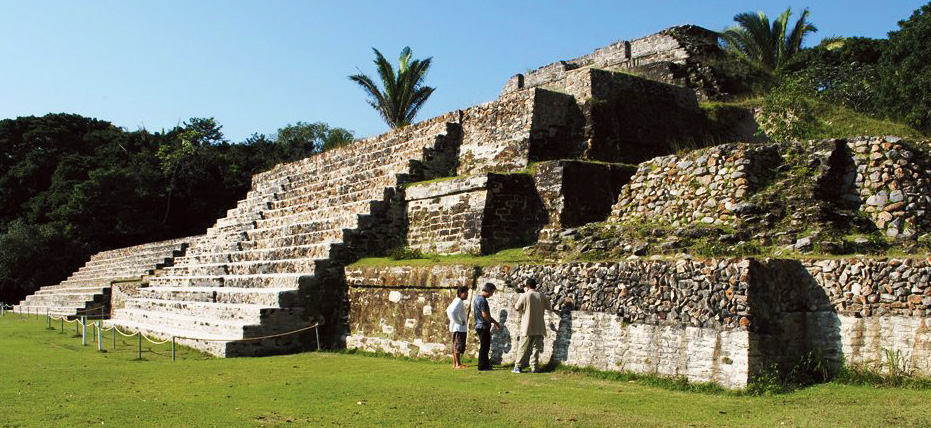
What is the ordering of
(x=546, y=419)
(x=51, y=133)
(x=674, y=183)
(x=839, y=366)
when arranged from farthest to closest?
(x=51, y=133) → (x=674, y=183) → (x=839, y=366) → (x=546, y=419)

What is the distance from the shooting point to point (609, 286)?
29.2 ft

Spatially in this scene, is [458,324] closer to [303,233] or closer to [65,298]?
[303,233]

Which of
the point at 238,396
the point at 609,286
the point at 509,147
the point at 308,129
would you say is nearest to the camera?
the point at 238,396

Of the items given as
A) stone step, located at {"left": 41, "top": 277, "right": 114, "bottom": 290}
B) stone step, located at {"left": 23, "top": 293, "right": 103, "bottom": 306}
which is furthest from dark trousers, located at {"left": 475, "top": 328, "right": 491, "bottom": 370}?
stone step, located at {"left": 41, "top": 277, "right": 114, "bottom": 290}

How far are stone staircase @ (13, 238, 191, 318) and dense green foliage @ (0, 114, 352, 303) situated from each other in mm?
2788

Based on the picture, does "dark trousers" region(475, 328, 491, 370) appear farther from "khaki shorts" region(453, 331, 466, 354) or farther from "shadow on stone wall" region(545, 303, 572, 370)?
"shadow on stone wall" region(545, 303, 572, 370)

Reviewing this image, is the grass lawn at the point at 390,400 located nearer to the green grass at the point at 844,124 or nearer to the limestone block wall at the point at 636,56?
the green grass at the point at 844,124

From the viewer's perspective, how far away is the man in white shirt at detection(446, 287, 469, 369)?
10294 millimetres

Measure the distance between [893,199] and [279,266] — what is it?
32.7ft

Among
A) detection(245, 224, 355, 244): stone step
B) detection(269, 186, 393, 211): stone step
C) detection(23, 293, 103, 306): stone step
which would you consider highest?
detection(269, 186, 393, 211): stone step

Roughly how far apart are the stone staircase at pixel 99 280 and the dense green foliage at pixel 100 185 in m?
2.79

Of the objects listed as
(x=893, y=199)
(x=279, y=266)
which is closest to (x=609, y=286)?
(x=893, y=199)

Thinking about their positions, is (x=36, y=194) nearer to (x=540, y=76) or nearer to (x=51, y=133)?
(x=51, y=133)

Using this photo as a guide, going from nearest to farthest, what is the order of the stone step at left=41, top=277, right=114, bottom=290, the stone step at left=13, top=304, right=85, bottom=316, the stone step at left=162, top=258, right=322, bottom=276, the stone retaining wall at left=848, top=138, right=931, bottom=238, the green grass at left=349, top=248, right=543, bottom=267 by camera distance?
1. the stone retaining wall at left=848, top=138, right=931, bottom=238
2. the green grass at left=349, top=248, right=543, bottom=267
3. the stone step at left=162, top=258, right=322, bottom=276
4. the stone step at left=13, top=304, right=85, bottom=316
5. the stone step at left=41, top=277, right=114, bottom=290
